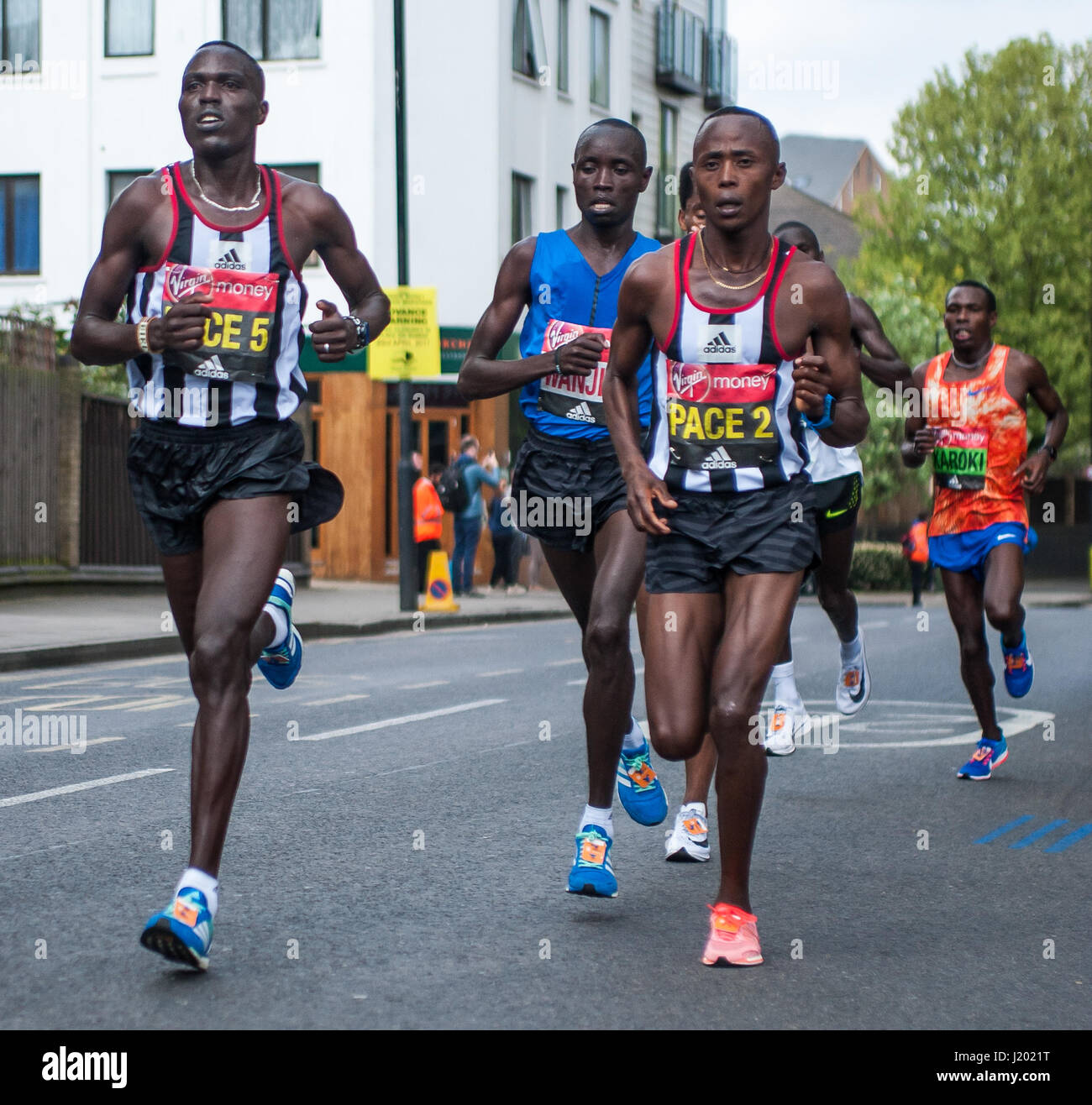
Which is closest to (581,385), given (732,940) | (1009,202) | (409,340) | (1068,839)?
(732,940)

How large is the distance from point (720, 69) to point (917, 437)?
33845 millimetres

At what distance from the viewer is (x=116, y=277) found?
4602 millimetres

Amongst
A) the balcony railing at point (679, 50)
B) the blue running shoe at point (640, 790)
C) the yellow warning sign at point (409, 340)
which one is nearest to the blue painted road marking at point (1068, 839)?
the blue running shoe at point (640, 790)

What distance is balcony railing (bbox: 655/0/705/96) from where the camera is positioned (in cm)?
3678

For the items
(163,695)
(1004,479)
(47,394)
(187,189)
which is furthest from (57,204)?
(187,189)

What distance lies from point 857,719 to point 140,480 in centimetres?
624

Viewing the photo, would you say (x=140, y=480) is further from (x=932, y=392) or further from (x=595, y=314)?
(x=932, y=392)

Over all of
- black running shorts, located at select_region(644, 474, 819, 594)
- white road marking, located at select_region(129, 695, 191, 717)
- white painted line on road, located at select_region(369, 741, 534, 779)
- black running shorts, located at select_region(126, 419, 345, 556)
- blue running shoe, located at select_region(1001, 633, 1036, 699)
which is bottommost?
white road marking, located at select_region(129, 695, 191, 717)

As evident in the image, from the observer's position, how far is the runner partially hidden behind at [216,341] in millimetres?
4500

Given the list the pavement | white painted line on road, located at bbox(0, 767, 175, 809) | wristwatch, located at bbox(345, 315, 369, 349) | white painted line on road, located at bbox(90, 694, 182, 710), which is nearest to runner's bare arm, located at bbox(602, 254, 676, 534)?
wristwatch, located at bbox(345, 315, 369, 349)

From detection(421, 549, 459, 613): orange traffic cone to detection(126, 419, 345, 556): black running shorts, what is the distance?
15.8 metres

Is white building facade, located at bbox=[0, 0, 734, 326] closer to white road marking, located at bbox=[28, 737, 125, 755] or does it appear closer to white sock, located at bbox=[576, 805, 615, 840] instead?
white road marking, located at bbox=[28, 737, 125, 755]

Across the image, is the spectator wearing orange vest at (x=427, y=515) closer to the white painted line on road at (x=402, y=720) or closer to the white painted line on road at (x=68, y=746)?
Result: the white painted line on road at (x=402, y=720)

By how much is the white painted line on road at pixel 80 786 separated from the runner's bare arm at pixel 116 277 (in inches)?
103
